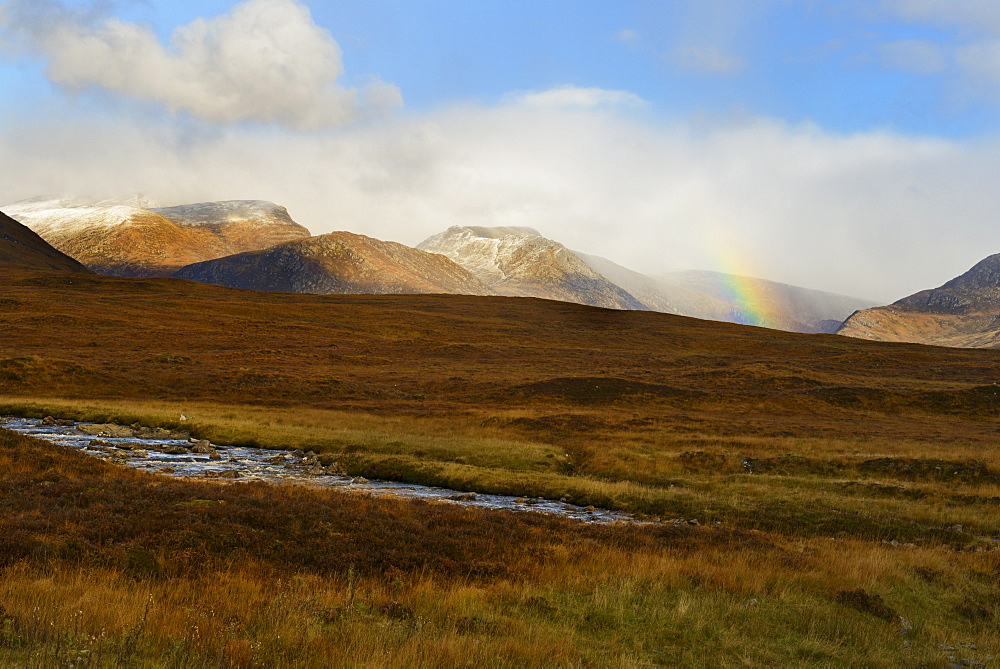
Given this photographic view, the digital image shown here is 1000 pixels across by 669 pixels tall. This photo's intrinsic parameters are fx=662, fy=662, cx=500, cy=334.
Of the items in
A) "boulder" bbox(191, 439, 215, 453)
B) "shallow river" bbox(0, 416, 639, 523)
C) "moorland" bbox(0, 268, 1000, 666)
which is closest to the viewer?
"moorland" bbox(0, 268, 1000, 666)

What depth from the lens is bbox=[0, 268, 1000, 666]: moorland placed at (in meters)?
9.32

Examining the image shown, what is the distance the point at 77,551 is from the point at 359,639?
660 cm

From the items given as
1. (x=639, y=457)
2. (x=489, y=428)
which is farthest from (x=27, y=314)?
(x=639, y=457)

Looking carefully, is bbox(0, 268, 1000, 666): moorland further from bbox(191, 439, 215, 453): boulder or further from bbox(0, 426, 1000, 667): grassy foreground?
bbox(191, 439, 215, 453): boulder

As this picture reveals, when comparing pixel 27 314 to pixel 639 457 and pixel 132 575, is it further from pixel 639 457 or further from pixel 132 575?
pixel 132 575

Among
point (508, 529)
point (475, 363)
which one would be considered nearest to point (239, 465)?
point (508, 529)

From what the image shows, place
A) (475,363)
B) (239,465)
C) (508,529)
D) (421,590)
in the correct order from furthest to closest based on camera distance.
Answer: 1. (475,363)
2. (239,465)
3. (508,529)
4. (421,590)

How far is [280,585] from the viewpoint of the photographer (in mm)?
11148

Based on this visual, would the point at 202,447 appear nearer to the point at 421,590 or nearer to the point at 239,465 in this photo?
the point at 239,465

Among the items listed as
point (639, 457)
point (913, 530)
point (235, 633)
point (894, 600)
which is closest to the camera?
point (235, 633)

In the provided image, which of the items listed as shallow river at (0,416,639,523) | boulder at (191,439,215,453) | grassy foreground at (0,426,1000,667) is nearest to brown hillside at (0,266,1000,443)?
boulder at (191,439,215,453)

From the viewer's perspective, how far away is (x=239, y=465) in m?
32.2

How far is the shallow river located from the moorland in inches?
63.8

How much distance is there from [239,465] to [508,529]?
62.4ft
